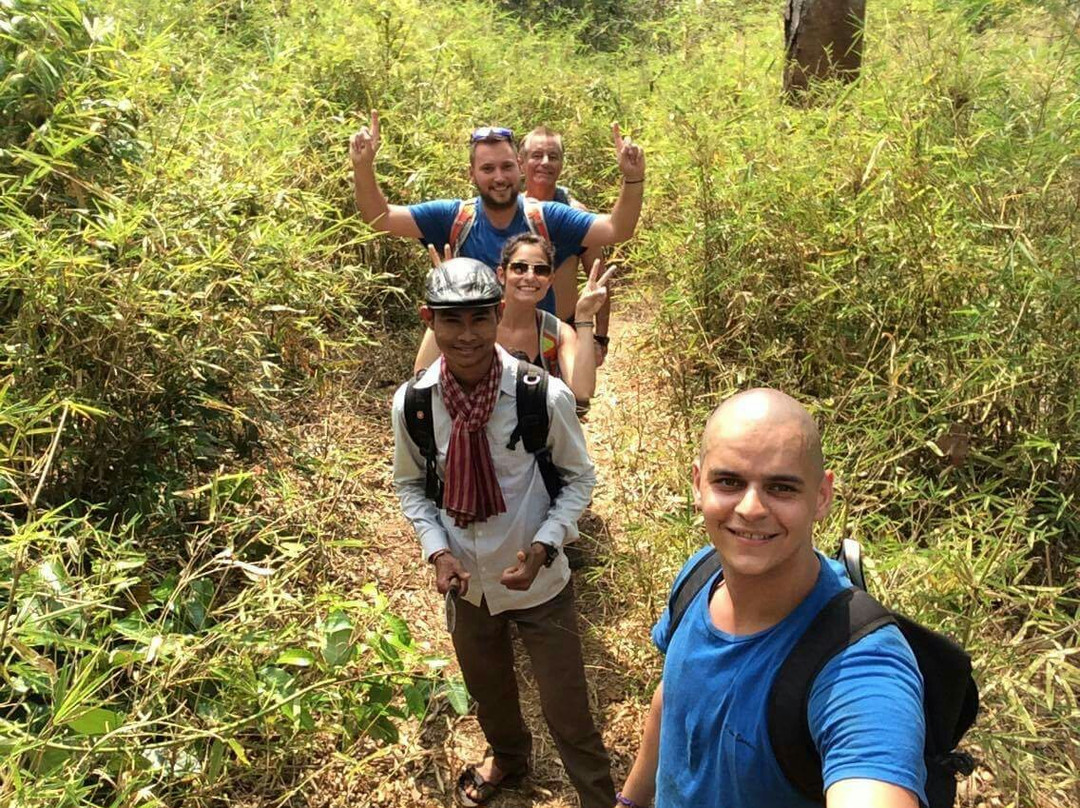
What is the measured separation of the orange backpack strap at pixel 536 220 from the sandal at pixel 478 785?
199 cm

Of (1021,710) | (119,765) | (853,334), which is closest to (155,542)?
(119,765)

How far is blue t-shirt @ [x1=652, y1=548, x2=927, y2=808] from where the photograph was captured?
1.20 metres

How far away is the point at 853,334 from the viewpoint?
12.5 feet

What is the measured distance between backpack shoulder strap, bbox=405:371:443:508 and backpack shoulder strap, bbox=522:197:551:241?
1.32 m

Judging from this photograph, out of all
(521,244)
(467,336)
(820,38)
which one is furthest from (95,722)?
(820,38)

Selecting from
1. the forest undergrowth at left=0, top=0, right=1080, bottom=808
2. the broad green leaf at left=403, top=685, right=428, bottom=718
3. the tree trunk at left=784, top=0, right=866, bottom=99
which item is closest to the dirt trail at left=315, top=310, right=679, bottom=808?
the forest undergrowth at left=0, top=0, right=1080, bottom=808

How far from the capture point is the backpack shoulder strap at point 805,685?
1285 mm

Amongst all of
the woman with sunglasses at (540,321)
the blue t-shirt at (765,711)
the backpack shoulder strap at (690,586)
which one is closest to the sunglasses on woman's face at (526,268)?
the woman with sunglasses at (540,321)

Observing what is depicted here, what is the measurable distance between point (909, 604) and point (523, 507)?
1.12m

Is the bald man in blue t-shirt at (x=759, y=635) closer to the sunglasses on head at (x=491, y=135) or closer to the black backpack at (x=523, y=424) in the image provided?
the black backpack at (x=523, y=424)

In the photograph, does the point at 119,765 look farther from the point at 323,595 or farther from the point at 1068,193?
the point at 1068,193

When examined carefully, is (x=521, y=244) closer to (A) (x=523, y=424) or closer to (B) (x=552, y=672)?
(A) (x=523, y=424)

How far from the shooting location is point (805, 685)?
128 cm

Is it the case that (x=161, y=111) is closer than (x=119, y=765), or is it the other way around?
(x=119, y=765)
